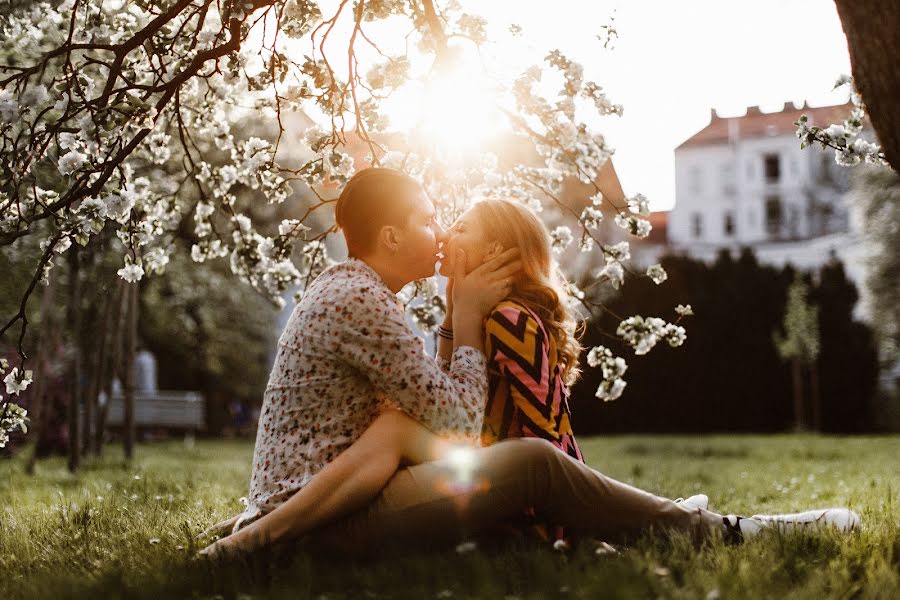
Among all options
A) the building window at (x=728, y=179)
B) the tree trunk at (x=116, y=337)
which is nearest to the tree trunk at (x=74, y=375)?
the tree trunk at (x=116, y=337)

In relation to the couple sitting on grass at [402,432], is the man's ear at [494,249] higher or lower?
higher

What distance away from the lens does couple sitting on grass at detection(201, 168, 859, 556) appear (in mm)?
3297

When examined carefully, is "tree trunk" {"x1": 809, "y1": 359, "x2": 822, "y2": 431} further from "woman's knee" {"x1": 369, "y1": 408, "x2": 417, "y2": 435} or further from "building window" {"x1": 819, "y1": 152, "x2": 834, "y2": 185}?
"building window" {"x1": 819, "y1": 152, "x2": 834, "y2": 185}

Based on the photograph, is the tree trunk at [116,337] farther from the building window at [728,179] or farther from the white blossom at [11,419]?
the building window at [728,179]

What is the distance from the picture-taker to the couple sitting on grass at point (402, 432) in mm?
3297

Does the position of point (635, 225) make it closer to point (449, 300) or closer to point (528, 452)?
point (449, 300)

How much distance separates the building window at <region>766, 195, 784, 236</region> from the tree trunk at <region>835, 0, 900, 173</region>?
5322 cm

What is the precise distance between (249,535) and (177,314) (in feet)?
83.2

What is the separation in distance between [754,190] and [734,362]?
31413 mm

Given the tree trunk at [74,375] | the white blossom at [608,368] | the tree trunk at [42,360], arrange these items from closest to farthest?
the white blossom at [608,368] < the tree trunk at [42,360] < the tree trunk at [74,375]

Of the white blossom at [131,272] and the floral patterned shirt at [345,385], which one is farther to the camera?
the white blossom at [131,272]

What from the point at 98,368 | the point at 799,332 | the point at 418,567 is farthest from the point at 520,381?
the point at 799,332

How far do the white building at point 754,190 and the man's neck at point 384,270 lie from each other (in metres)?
50.8

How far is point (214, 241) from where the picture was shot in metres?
6.45
